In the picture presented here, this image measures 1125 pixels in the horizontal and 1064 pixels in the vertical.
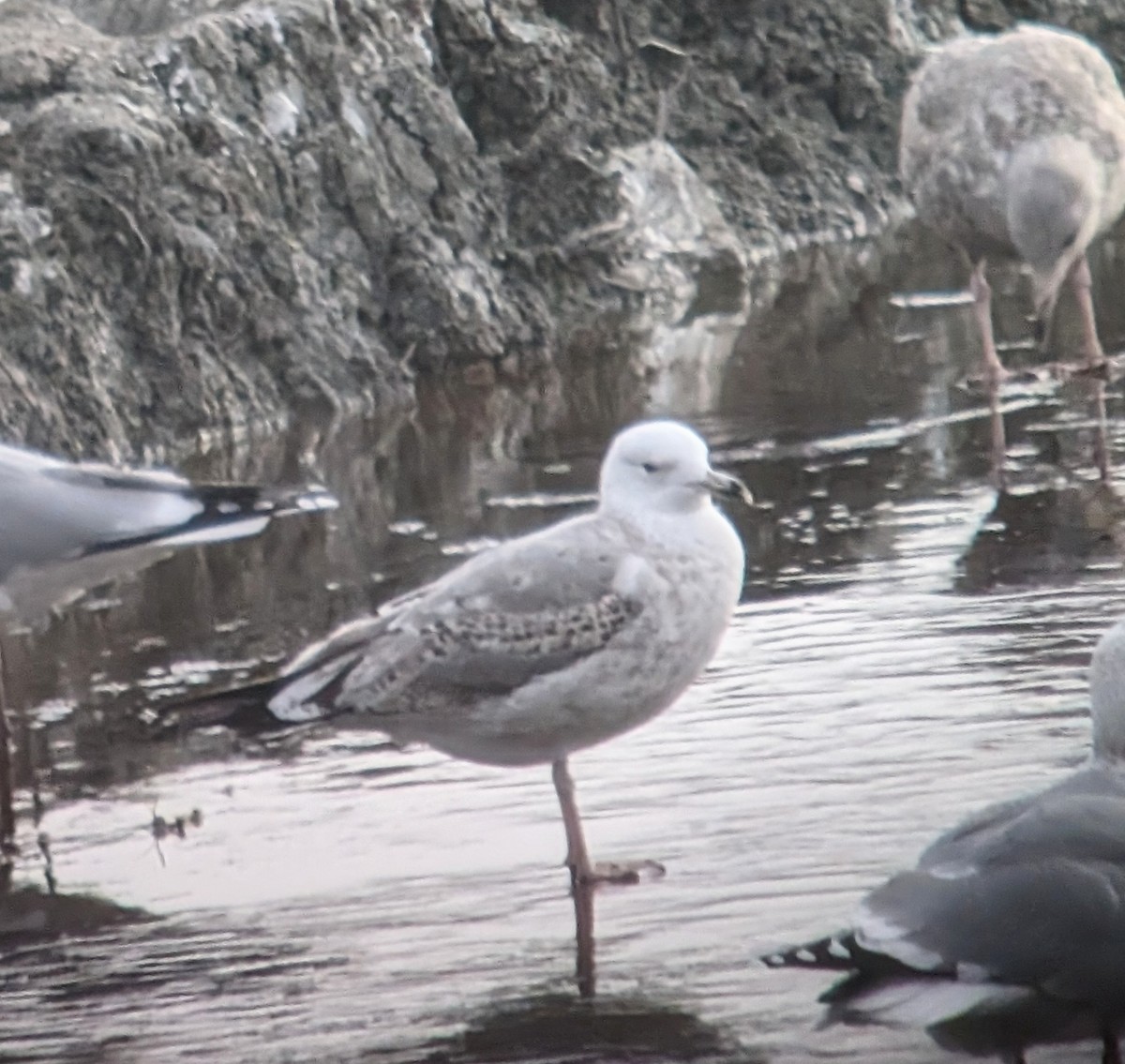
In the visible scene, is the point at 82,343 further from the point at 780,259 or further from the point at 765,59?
the point at 765,59

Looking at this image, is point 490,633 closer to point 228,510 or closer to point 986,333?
point 228,510

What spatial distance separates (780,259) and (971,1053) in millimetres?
10525

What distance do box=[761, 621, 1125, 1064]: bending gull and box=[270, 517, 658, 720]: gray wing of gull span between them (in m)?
1.20

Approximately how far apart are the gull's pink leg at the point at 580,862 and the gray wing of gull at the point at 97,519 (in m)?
1.13

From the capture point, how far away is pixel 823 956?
413cm

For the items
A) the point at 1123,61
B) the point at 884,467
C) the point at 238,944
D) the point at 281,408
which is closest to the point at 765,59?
the point at 1123,61

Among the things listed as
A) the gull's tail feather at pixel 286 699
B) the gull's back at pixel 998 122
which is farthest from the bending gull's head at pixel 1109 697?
the gull's back at pixel 998 122

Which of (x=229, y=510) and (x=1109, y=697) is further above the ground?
(x=229, y=510)

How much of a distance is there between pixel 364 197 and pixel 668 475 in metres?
6.49

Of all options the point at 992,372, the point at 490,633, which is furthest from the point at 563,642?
the point at 992,372

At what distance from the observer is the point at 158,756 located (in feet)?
21.1

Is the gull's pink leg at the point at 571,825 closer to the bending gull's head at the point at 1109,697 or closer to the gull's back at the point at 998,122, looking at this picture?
the bending gull's head at the point at 1109,697

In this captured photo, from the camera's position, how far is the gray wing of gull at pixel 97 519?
627 centimetres

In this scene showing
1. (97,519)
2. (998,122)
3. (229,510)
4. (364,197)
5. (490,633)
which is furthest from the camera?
(364,197)
